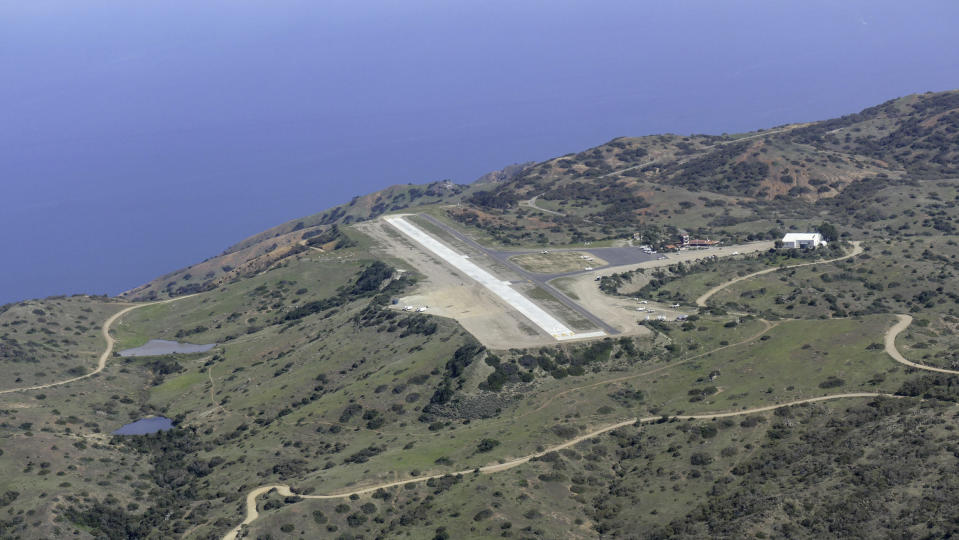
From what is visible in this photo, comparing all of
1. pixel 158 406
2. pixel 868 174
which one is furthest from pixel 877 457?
pixel 868 174

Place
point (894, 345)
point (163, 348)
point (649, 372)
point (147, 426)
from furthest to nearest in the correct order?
point (163, 348), point (147, 426), point (649, 372), point (894, 345)

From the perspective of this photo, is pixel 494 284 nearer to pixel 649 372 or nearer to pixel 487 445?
pixel 649 372

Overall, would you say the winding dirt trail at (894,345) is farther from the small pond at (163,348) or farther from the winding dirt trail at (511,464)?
the small pond at (163,348)

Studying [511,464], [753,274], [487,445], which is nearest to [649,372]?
[487,445]

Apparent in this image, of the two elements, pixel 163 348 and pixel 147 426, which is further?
pixel 163 348

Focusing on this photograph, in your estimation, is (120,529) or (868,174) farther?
(868,174)

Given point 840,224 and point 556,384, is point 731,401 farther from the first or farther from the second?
point 840,224

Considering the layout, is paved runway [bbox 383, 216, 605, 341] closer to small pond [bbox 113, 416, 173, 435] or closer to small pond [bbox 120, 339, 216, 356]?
small pond [bbox 120, 339, 216, 356]
